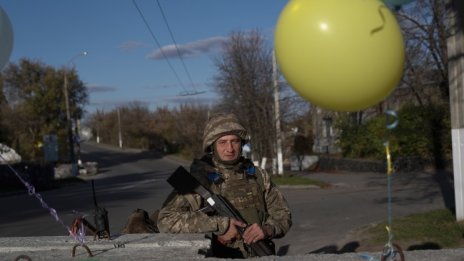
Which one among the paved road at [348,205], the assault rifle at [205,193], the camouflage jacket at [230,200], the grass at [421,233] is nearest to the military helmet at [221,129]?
the camouflage jacket at [230,200]

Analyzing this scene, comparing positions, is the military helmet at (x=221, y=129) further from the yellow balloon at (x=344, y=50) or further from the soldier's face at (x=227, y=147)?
the yellow balloon at (x=344, y=50)

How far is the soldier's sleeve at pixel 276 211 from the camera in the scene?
3.22m

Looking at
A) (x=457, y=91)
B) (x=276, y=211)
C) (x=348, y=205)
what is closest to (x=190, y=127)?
(x=348, y=205)

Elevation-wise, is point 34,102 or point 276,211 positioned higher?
point 34,102

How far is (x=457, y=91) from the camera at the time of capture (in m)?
8.77

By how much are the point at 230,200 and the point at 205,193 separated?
21cm

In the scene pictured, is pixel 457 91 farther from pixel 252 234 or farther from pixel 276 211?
pixel 252 234

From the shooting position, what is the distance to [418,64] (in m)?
23.0

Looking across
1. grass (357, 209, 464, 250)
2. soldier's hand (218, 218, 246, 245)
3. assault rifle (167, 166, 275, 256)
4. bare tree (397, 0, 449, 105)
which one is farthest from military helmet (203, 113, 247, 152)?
bare tree (397, 0, 449, 105)

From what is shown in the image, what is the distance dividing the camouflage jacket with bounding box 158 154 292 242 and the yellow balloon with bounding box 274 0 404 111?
1.07 m

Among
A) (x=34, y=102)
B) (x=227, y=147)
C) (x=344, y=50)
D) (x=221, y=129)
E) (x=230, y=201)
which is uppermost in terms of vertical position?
(x=34, y=102)

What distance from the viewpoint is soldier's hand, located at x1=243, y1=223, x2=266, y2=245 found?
3000mm

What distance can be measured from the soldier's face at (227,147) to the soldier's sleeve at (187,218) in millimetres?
324

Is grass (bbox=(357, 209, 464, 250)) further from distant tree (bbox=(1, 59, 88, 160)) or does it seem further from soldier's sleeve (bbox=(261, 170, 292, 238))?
distant tree (bbox=(1, 59, 88, 160))
